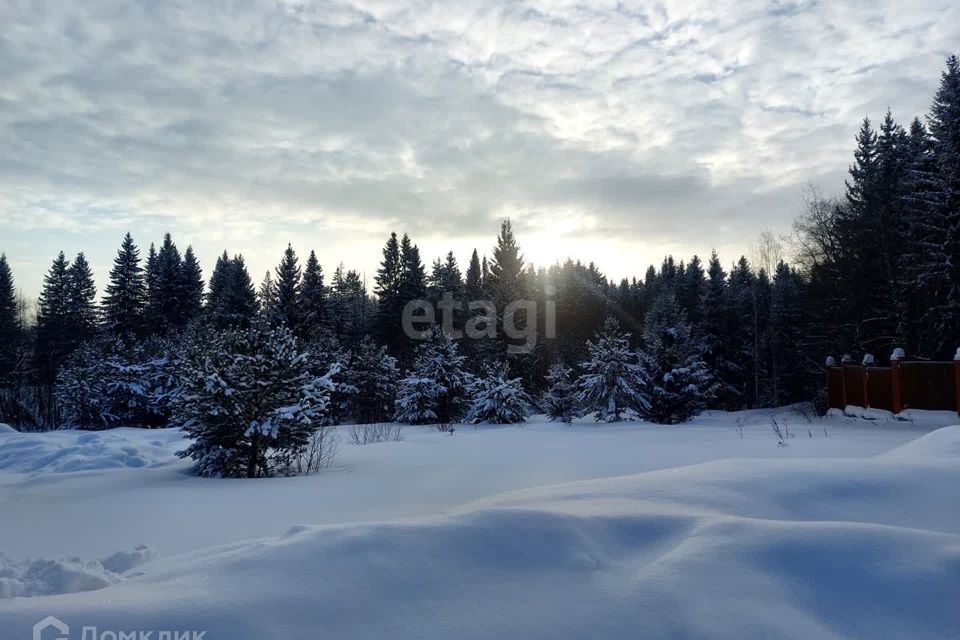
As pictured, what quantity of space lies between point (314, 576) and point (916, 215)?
26893 mm

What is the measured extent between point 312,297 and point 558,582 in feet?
147

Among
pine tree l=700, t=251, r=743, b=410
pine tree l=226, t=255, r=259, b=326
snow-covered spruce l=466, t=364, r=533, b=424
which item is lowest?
snow-covered spruce l=466, t=364, r=533, b=424

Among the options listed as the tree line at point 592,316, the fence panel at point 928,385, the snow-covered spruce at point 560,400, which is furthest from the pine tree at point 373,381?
the fence panel at point 928,385

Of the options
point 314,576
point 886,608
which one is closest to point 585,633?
point 314,576

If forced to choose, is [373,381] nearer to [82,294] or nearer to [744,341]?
[744,341]

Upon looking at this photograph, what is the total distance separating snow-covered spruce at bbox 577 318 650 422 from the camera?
19750 mm

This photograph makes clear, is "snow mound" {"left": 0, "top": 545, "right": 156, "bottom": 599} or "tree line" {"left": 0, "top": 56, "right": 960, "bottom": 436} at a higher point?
"tree line" {"left": 0, "top": 56, "right": 960, "bottom": 436}

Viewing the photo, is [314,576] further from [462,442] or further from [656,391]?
[656,391]

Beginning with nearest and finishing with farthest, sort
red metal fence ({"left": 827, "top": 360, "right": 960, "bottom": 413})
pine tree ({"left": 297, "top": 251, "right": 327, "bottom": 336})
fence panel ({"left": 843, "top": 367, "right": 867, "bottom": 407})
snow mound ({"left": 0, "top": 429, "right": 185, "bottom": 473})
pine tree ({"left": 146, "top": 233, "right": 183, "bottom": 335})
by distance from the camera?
snow mound ({"left": 0, "top": 429, "right": 185, "bottom": 473})
red metal fence ({"left": 827, "top": 360, "right": 960, "bottom": 413})
fence panel ({"left": 843, "top": 367, "right": 867, "bottom": 407})
pine tree ({"left": 297, "top": 251, "right": 327, "bottom": 336})
pine tree ({"left": 146, "top": 233, "right": 183, "bottom": 335})

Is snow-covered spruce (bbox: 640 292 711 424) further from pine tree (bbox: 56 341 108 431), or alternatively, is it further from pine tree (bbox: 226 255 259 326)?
pine tree (bbox: 226 255 259 326)

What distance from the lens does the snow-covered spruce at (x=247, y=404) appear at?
7914 mm

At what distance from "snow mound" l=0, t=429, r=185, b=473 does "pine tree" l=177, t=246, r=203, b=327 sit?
137 feet

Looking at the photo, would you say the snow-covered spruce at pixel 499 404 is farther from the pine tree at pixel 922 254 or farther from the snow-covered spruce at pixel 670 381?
the pine tree at pixel 922 254

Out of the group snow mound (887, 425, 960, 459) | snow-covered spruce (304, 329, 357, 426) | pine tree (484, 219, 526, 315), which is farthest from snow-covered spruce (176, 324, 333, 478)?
pine tree (484, 219, 526, 315)
